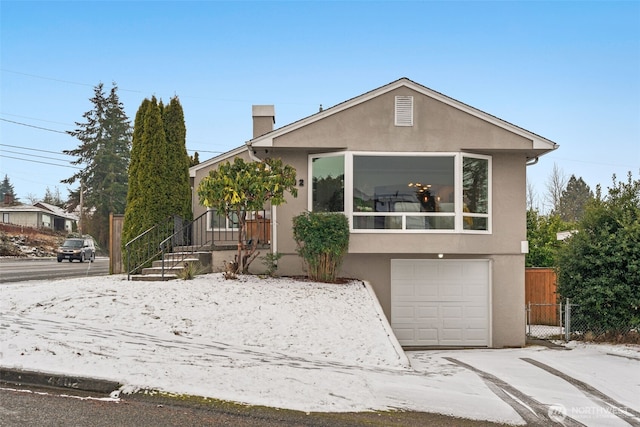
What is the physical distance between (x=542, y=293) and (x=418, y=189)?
22.2 ft

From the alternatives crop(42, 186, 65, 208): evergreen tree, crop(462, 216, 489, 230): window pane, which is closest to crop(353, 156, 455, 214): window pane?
crop(462, 216, 489, 230): window pane

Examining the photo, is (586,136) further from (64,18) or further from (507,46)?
(64,18)

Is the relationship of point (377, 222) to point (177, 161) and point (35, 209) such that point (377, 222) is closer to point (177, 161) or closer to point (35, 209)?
point (177, 161)

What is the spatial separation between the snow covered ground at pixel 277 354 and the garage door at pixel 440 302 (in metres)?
1.60

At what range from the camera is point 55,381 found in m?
5.39

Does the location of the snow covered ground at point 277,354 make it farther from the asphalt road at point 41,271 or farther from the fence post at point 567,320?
the asphalt road at point 41,271

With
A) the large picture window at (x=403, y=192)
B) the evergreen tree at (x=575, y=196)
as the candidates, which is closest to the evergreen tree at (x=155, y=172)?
the large picture window at (x=403, y=192)

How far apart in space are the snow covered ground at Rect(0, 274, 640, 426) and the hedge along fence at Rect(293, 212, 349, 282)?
0.61 metres

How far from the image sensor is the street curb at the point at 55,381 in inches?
210

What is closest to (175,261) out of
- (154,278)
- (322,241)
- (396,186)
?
(154,278)

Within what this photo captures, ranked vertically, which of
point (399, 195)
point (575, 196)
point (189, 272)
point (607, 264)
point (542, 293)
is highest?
point (575, 196)

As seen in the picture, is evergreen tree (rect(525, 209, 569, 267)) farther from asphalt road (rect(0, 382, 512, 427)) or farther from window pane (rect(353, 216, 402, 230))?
asphalt road (rect(0, 382, 512, 427))

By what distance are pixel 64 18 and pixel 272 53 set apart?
7268 millimetres

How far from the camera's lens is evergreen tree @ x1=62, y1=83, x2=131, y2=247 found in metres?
49.4
